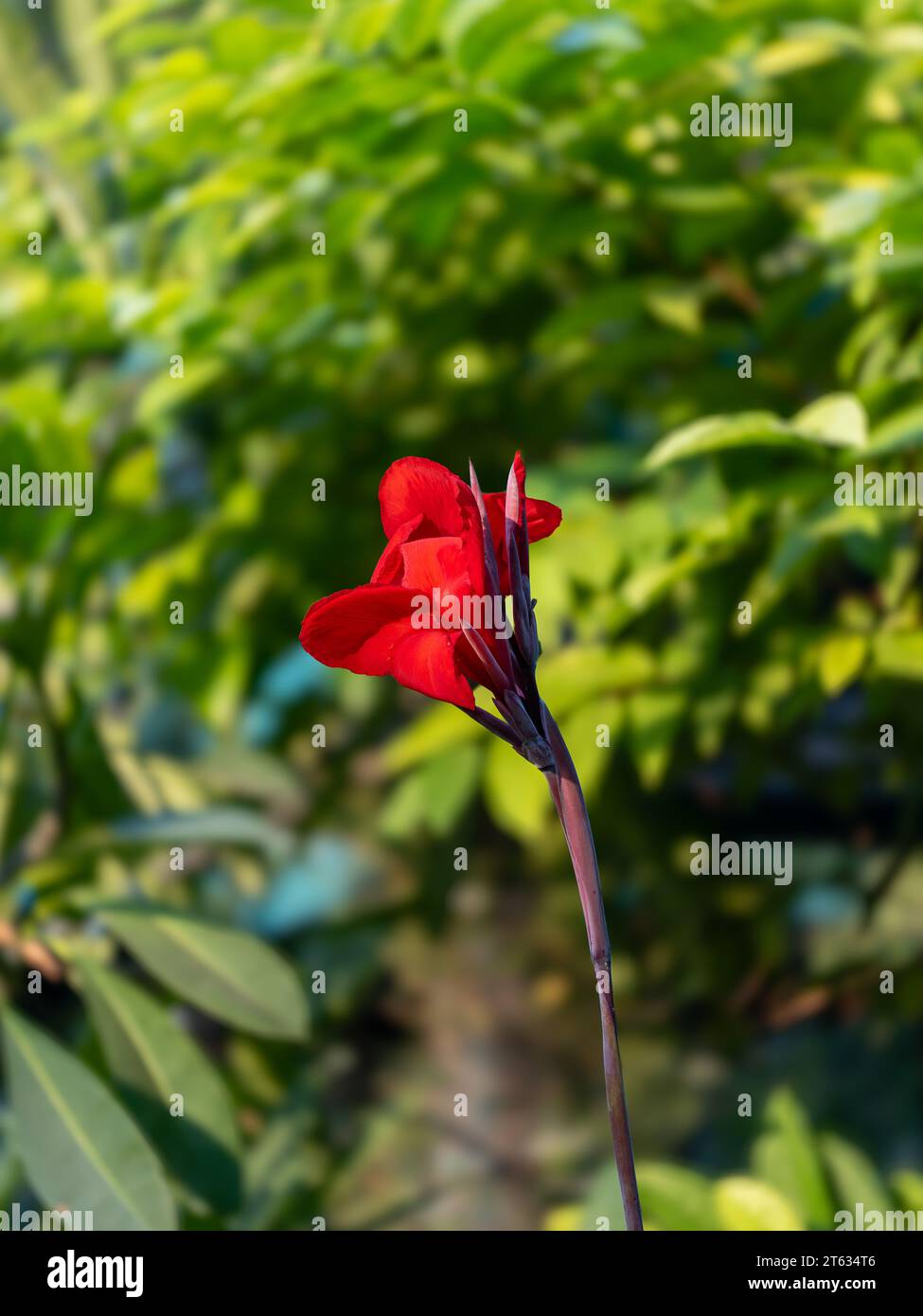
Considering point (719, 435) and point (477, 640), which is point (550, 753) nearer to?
point (477, 640)

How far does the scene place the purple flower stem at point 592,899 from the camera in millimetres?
331

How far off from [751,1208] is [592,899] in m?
0.53

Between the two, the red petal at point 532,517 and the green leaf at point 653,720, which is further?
the green leaf at point 653,720

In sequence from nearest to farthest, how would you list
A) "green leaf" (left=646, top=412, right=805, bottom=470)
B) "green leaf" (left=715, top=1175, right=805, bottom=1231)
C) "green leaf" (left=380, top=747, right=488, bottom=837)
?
1. "green leaf" (left=646, top=412, right=805, bottom=470)
2. "green leaf" (left=715, top=1175, right=805, bottom=1231)
3. "green leaf" (left=380, top=747, right=488, bottom=837)

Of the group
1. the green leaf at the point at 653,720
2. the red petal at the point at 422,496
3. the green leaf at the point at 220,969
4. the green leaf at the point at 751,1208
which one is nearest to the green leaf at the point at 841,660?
the green leaf at the point at 653,720

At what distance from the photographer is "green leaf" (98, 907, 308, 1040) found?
0.83 meters

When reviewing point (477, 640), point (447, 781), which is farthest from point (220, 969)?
point (477, 640)

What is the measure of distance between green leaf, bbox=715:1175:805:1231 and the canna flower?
0.45 meters

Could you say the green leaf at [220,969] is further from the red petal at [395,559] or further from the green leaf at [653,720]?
the red petal at [395,559]

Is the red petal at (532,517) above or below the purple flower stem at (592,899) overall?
above

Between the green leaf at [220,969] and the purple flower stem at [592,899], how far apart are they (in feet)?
1.69

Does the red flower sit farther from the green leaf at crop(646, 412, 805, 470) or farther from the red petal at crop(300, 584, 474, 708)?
the green leaf at crop(646, 412, 805, 470)

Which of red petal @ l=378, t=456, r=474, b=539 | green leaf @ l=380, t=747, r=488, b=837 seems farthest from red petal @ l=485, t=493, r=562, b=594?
green leaf @ l=380, t=747, r=488, b=837

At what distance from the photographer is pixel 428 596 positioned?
1.14ft
